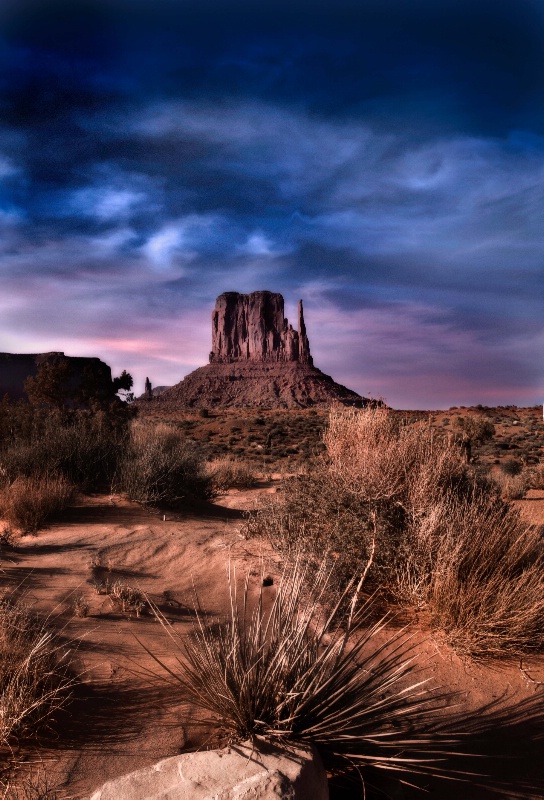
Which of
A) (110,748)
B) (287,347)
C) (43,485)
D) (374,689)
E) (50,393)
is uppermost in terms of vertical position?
(287,347)

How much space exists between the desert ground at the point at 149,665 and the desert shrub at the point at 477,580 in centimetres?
22

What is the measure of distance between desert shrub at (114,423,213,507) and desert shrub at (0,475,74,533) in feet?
4.57

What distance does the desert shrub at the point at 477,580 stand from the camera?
482cm

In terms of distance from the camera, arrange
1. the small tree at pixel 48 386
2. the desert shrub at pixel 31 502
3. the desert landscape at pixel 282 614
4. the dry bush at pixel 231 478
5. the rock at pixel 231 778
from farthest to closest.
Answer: the small tree at pixel 48 386
the dry bush at pixel 231 478
the desert shrub at pixel 31 502
the desert landscape at pixel 282 614
the rock at pixel 231 778

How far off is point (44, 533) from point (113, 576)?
1.93m

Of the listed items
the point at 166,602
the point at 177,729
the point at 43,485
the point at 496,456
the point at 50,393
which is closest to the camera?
the point at 177,729

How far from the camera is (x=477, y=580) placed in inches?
204

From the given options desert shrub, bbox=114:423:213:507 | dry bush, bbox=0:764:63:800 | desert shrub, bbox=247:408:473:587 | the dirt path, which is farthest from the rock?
desert shrub, bbox=114:423:213:507

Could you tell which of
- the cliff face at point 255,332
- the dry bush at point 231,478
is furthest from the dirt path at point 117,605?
the cliff face at point 255,332

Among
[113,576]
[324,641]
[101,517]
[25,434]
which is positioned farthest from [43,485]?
[324,641]

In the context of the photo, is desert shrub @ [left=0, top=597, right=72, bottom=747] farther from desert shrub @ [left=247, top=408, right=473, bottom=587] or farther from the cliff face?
the cliff face

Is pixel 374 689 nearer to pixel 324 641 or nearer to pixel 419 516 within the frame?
pixel 324 641

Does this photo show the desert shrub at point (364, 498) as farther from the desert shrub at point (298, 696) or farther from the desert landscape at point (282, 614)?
the desert shrub at point (298, 696)

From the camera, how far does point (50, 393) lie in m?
17.7
